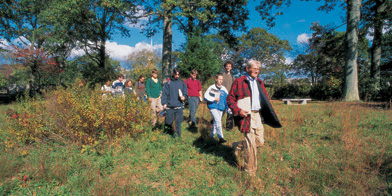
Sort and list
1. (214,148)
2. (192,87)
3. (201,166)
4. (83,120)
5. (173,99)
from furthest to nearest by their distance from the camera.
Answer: (192,87), (173,99), (214,148), (83,120), (201,166)

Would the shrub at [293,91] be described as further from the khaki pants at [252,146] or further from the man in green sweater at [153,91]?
the khaki pants at [252,146]

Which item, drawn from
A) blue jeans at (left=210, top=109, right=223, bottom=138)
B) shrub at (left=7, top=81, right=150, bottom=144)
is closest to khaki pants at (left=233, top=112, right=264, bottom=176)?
blue jeans at (left=210, top=109, right=223, bottom=138)

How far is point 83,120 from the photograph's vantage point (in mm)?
4609

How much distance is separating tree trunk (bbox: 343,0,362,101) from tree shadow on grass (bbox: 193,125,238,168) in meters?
10.4

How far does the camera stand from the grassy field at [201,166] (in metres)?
3.09

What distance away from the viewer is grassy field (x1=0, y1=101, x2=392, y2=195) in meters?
3.09

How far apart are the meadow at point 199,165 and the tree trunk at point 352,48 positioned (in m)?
6.81

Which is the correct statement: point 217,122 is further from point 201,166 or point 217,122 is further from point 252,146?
point 252,146

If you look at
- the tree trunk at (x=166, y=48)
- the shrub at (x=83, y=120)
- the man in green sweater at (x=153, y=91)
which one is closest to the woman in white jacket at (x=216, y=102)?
the shrub at (x=83, y=120)

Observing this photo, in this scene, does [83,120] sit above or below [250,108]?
below

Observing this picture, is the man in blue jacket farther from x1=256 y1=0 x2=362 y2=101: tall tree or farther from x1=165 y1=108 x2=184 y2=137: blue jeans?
x1=256 y1=0 x2=362 y2=101: tall tree

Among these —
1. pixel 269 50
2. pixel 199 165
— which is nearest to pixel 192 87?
pixel 199 165

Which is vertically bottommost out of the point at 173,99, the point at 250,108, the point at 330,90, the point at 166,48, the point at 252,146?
the point at 252,146

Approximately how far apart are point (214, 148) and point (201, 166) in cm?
100
